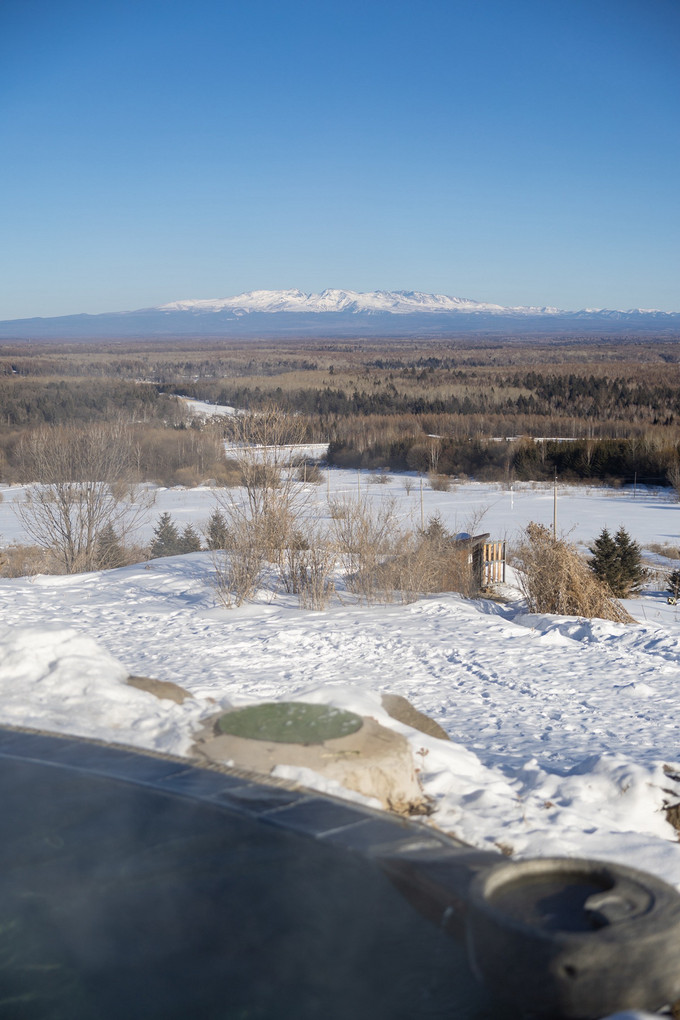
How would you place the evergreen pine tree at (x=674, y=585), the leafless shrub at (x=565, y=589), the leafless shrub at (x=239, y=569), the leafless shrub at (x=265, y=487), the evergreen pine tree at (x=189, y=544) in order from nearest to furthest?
1. the leafless shrub at (x=239, y=569)
2. the leafless shrub at (x=565, y=589)
3. the leafless shrub at (x=265, y=487)
4. the evergreen pine tree at (x=674, y=585)
5. the evergreen pine tree at (x=189, y=544)

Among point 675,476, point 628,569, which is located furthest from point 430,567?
point 675,476

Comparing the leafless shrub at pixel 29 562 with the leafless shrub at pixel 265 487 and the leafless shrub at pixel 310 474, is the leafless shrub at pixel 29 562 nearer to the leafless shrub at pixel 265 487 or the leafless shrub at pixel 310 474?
the leafless shrub at pixel 310 474

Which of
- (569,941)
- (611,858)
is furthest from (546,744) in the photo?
(569,941)

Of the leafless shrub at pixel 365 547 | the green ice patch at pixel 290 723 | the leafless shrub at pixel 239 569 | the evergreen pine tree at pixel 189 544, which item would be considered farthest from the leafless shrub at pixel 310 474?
the green ice patch at pixel 290 723

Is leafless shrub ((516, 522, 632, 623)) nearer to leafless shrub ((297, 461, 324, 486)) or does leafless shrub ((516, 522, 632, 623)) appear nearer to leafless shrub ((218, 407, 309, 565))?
leafless shrub ((218, 407, 309, 565))

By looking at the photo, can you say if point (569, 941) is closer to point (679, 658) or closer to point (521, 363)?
point (679, 658)

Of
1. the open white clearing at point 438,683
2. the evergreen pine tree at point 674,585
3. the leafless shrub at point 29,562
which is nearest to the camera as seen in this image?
the open white clearing at point 438,683
